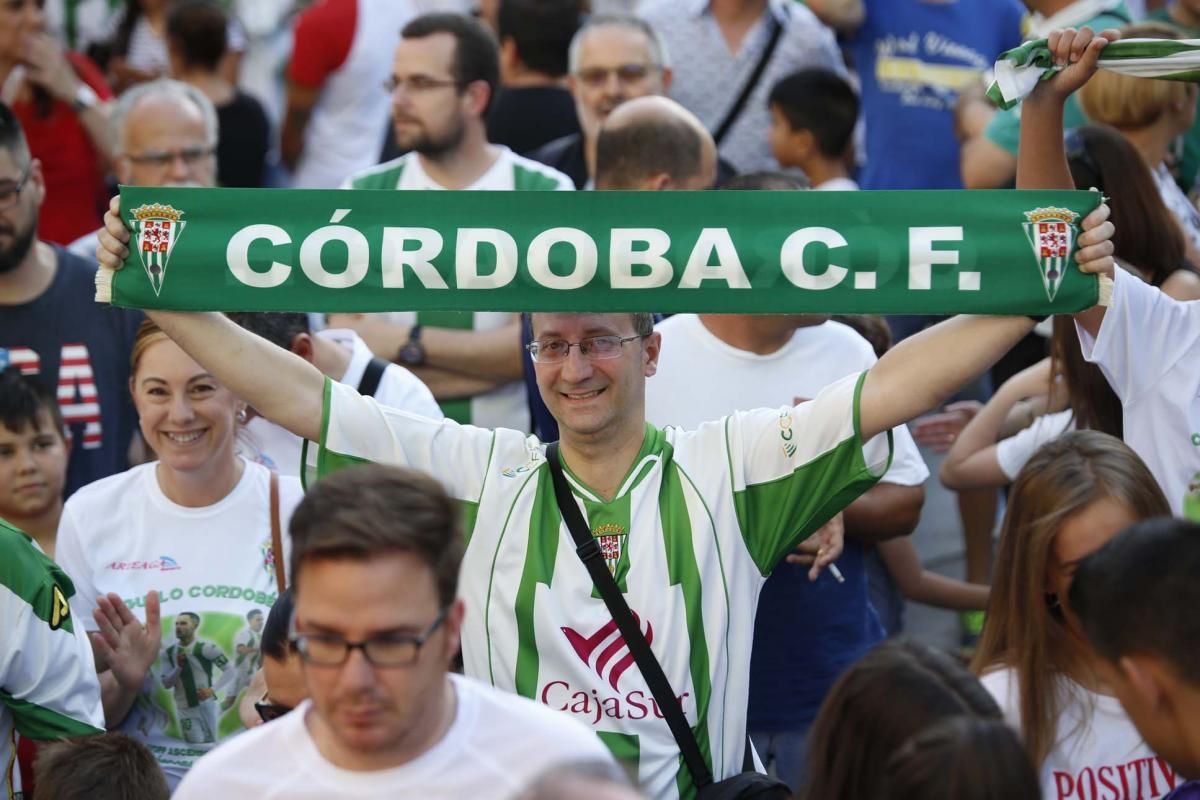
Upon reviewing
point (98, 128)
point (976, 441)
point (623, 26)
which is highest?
point (623, 26)

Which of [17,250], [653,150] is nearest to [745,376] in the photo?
[653,150]

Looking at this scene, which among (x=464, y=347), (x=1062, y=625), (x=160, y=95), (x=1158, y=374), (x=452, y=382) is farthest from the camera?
(x=160, y=95)

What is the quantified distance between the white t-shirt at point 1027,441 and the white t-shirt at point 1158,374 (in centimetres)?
70

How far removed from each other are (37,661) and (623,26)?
420 cm

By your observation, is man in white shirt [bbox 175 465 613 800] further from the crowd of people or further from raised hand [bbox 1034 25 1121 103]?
raised hand [bbox 1034 25 1121 103]

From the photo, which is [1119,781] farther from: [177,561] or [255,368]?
[177,561]

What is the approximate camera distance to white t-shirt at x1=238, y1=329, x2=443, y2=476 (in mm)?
5129

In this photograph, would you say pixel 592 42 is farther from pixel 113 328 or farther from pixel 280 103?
pixel 280 103

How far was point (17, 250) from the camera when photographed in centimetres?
573

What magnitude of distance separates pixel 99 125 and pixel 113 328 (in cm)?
216

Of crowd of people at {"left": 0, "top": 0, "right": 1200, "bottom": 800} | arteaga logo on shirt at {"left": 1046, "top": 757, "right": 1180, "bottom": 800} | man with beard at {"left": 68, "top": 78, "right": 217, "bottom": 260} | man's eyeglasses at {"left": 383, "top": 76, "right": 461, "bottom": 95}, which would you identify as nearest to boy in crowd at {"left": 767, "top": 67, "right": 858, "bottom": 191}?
crowd of people at {"left": 0, "top": 0, "right": 1200, "bottom": 800}

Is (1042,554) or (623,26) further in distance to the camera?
(623,26)

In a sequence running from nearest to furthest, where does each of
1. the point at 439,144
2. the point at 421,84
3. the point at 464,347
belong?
the point at 464,347, the point at 439,144, the point at 421,84

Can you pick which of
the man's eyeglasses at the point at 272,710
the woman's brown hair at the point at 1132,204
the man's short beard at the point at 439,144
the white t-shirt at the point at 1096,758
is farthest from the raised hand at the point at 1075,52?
the man's short beard at the point at 439,144
